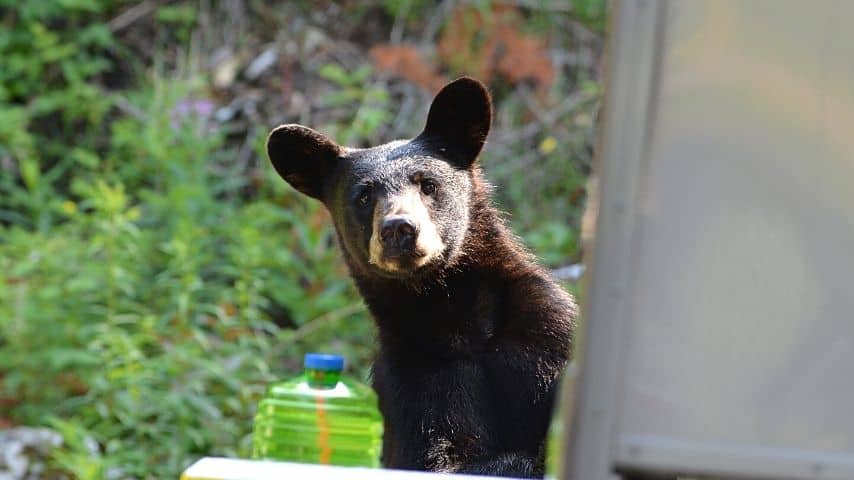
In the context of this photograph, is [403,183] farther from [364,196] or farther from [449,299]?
[449,299]

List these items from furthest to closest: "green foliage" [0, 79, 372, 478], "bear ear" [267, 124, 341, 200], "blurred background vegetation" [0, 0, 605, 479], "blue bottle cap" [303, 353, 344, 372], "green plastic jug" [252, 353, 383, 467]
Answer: "blurred background vegetation" [0, 0, 605, 479] → "green foliage" [0, 79, 372, 478] → "bear ear" [267, 124, 341, 200] → "green plastic jug" [252, 353, 383, 467] → "blue bottle cap" [303, 353, 344, 372]

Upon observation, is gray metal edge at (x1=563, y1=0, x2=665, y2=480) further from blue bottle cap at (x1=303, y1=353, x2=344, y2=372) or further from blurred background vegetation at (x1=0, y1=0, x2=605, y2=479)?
blurred background vegetation at (x1=0, y1=0, x2=605, y2=479)

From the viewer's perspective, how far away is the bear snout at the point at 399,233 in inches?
165

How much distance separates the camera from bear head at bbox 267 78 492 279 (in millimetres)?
4273

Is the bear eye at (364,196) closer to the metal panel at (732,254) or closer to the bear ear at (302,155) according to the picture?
the bear ear at (302,155)

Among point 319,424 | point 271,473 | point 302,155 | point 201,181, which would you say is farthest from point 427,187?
point 201,181

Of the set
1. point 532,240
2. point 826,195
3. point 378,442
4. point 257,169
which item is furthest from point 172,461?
point 826,195

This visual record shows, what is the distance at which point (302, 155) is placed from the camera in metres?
4.82

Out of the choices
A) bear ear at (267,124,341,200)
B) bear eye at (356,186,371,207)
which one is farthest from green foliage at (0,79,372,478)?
bear eye at (356,186,371,207)

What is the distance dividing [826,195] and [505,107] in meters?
7.64

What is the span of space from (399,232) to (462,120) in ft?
2.18

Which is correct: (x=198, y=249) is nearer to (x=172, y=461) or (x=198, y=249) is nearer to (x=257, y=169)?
(x=172, y=461)

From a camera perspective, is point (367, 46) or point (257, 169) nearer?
point (257, 169)

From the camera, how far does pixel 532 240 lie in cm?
817
